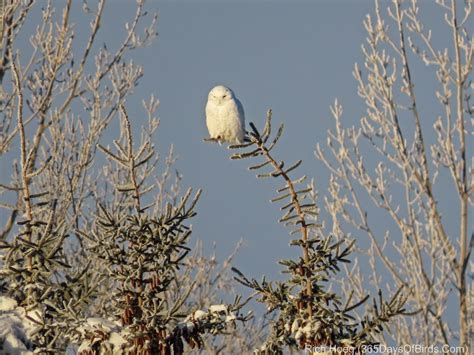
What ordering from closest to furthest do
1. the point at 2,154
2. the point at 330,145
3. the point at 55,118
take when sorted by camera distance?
the point at 330,145 < the point at 2,154 < the point at 55,118

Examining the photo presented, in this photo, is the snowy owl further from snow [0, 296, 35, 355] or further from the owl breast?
snow [0, 296, 35, 355]

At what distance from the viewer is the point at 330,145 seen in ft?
27.6

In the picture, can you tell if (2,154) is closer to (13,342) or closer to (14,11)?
(14,11)

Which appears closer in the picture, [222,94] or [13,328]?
[13,328]

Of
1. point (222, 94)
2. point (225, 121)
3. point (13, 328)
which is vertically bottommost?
point (13, 328)

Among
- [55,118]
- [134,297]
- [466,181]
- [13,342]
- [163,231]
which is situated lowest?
[13,342]

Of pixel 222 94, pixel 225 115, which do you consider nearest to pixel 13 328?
pixel 225 115

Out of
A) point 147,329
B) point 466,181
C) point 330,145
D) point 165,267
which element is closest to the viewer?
point 147,329

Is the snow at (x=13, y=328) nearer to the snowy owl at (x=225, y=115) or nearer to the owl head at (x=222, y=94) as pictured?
the snowy owl at (x=225, y=115)

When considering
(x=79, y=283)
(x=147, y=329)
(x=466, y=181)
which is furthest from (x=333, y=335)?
(x=466, y=181)

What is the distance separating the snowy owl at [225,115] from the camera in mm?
6520

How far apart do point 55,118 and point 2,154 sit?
0.90 m

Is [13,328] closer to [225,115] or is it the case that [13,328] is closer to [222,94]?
[225,115]

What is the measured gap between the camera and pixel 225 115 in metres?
6.50
